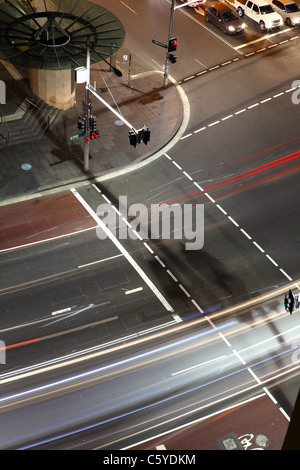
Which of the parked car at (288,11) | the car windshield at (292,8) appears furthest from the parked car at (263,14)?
the car windshield at (292,8)

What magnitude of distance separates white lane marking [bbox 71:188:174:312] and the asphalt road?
95 mm

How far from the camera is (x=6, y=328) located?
107 ft

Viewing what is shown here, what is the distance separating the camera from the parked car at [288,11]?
58.9 m

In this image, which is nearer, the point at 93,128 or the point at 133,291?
the point at 133,291

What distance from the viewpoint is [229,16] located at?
189ft

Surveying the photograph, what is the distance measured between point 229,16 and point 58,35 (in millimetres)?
19562

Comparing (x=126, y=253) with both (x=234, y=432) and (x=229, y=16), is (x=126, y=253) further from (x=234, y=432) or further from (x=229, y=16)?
(x=229, y=16)

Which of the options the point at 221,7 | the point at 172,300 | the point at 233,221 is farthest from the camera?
the point at 221,7

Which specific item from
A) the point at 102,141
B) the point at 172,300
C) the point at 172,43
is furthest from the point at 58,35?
the point at 172,300

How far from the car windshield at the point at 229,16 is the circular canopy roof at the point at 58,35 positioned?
47.9 feet

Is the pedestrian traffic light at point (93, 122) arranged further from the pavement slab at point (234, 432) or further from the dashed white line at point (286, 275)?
the pavement slab at point (234, 432)

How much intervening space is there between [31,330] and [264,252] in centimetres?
1375

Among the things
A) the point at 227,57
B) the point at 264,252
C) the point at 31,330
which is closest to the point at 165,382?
the point at 31,330

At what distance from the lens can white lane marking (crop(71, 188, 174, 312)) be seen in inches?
1363
